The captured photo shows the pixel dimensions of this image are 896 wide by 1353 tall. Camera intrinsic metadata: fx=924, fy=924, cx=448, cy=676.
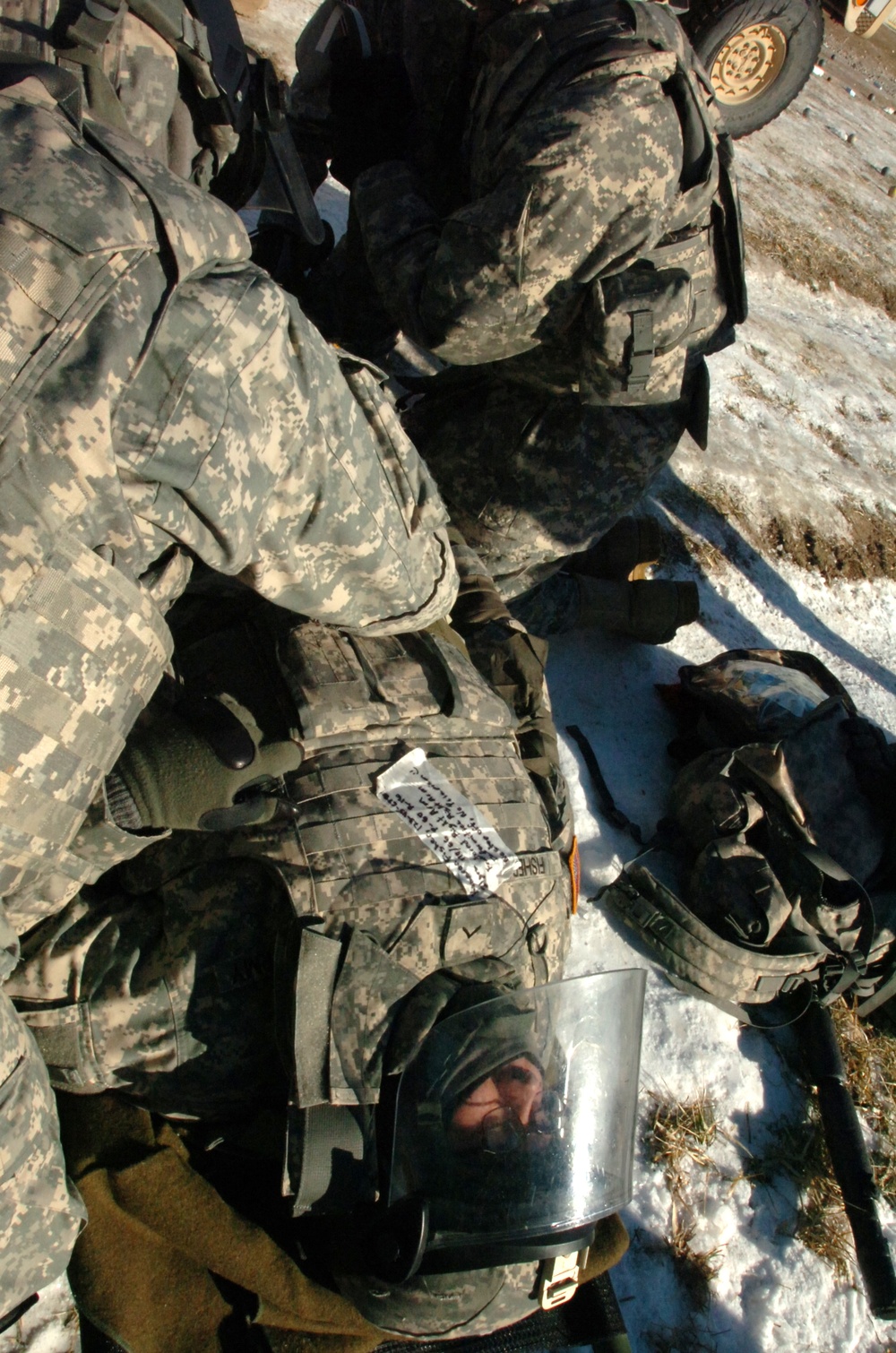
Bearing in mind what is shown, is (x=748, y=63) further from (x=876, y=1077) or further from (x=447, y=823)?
(x=447, y=823)

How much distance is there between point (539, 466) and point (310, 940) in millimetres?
1932

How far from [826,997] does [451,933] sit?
1.45 metres

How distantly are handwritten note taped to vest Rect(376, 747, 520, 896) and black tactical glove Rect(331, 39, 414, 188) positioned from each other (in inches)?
95.5

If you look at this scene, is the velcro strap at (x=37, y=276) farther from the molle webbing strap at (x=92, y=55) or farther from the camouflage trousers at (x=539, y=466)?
the camouflage trousers at (x=539, y=466)

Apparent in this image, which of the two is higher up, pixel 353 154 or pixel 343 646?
pixel 353 154

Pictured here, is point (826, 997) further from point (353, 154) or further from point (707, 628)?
point (353, 154)

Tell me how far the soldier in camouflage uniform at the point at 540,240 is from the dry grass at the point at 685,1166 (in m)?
1.75

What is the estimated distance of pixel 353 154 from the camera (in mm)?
3365

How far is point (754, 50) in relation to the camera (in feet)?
21.6

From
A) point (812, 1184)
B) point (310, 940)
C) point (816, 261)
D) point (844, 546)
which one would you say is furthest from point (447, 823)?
point (816, 261)

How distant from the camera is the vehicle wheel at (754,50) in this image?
6.12 metres

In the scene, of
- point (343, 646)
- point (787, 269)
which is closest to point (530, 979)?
point (343, 646)

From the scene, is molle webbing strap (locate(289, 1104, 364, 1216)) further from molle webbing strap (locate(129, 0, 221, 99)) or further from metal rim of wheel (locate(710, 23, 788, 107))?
metal rim of wheel (locate(710, 23, 788, 107))

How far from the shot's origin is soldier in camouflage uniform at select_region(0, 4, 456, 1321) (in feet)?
3.90
